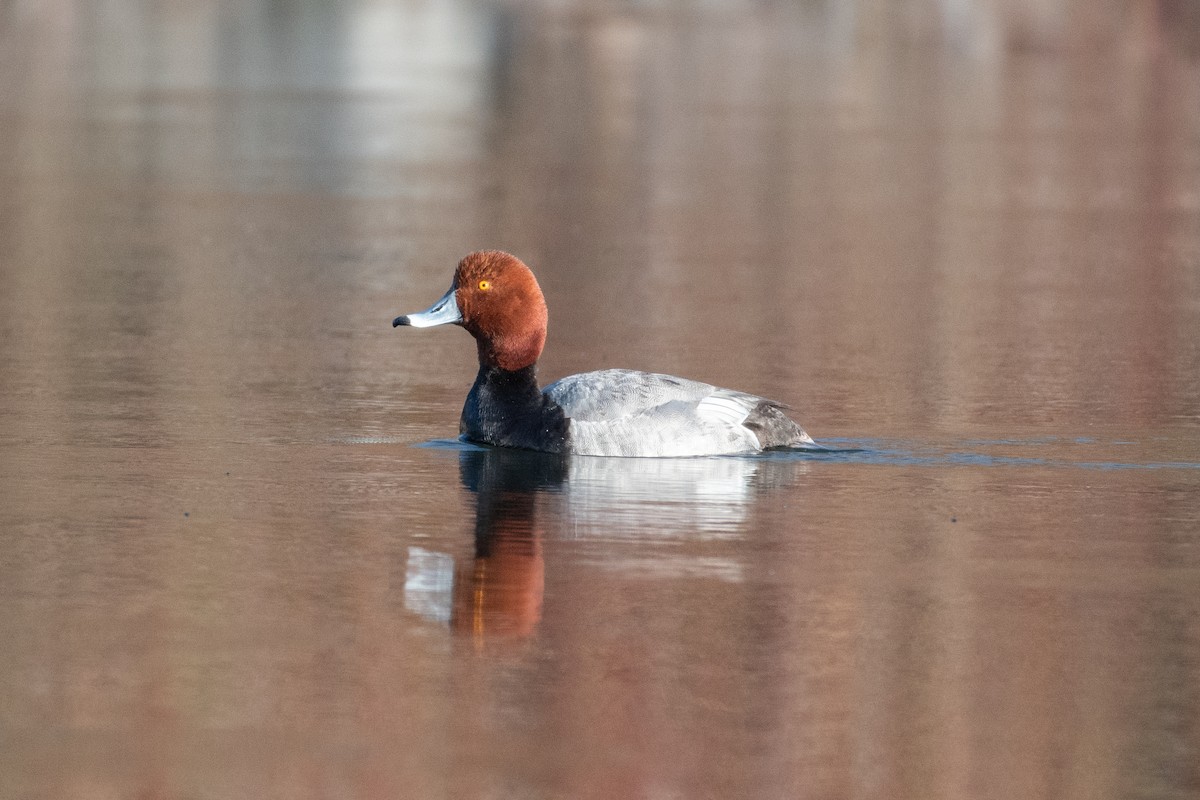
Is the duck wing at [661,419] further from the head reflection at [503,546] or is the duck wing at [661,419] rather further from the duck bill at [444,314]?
the duck bill at [444,314]

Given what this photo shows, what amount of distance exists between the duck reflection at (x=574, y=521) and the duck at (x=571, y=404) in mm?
101

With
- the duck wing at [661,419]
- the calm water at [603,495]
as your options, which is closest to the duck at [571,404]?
the duck wing at [661,419]

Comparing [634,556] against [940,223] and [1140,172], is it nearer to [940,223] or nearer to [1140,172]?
[940,223]

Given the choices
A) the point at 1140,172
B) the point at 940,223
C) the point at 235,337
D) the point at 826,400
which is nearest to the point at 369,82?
the point at 1140,172

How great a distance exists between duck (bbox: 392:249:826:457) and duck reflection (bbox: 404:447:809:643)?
10 cm

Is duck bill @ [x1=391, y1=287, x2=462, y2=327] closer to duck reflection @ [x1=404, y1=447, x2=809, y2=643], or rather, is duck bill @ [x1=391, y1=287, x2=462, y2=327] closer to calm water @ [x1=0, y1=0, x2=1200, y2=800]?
calm water @ [x1=0, y1=0, x2=1200, y2=800]

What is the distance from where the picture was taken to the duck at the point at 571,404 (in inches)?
494

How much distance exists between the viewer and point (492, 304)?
13.1m

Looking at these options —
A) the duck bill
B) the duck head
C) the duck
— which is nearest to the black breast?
the duck

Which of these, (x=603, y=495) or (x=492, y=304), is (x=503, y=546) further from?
(x=492, y=304)

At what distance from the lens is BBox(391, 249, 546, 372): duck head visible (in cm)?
1304

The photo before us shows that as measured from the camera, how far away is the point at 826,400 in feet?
47.8

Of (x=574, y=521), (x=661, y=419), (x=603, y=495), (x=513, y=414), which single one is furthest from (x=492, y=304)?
(x=574, y=521)

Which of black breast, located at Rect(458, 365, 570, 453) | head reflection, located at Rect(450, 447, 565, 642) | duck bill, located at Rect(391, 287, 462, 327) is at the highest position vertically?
duck bill, located at Rect(391, 287, 462, 327)
